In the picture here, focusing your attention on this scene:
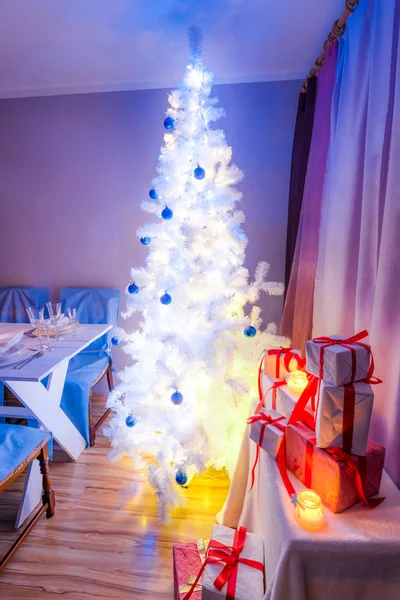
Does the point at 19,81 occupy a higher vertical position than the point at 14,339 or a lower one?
higher

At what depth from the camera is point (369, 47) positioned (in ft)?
4.73

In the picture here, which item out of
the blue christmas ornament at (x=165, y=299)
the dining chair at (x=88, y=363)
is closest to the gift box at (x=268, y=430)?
the blue christmas ornament at (x=165, y=299)

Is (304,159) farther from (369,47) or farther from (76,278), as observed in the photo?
(76,278)

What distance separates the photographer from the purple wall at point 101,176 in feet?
8.67

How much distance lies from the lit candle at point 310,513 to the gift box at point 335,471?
50mm

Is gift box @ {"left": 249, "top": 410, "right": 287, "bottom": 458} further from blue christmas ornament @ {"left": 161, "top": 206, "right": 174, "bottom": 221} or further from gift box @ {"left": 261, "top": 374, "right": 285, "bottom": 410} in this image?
blue christmas ornament @ {"left": 161, "top": 206, "right": 174, "bottom": 221}

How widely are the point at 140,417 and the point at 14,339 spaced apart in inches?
31.5

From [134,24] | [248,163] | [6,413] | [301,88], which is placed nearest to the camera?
[6,413]

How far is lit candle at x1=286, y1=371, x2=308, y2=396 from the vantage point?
1177 millimetres

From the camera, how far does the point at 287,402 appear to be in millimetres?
1138

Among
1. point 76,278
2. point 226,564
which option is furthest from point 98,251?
point 226,564

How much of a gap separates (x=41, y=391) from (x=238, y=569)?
1.31 meters

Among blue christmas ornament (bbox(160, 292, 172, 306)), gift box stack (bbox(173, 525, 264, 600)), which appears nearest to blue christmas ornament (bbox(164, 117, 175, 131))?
blue christmas ornament (bbox(160, 292, 172, 306))

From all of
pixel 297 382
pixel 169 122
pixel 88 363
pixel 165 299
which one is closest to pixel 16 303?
pixel 88 363
